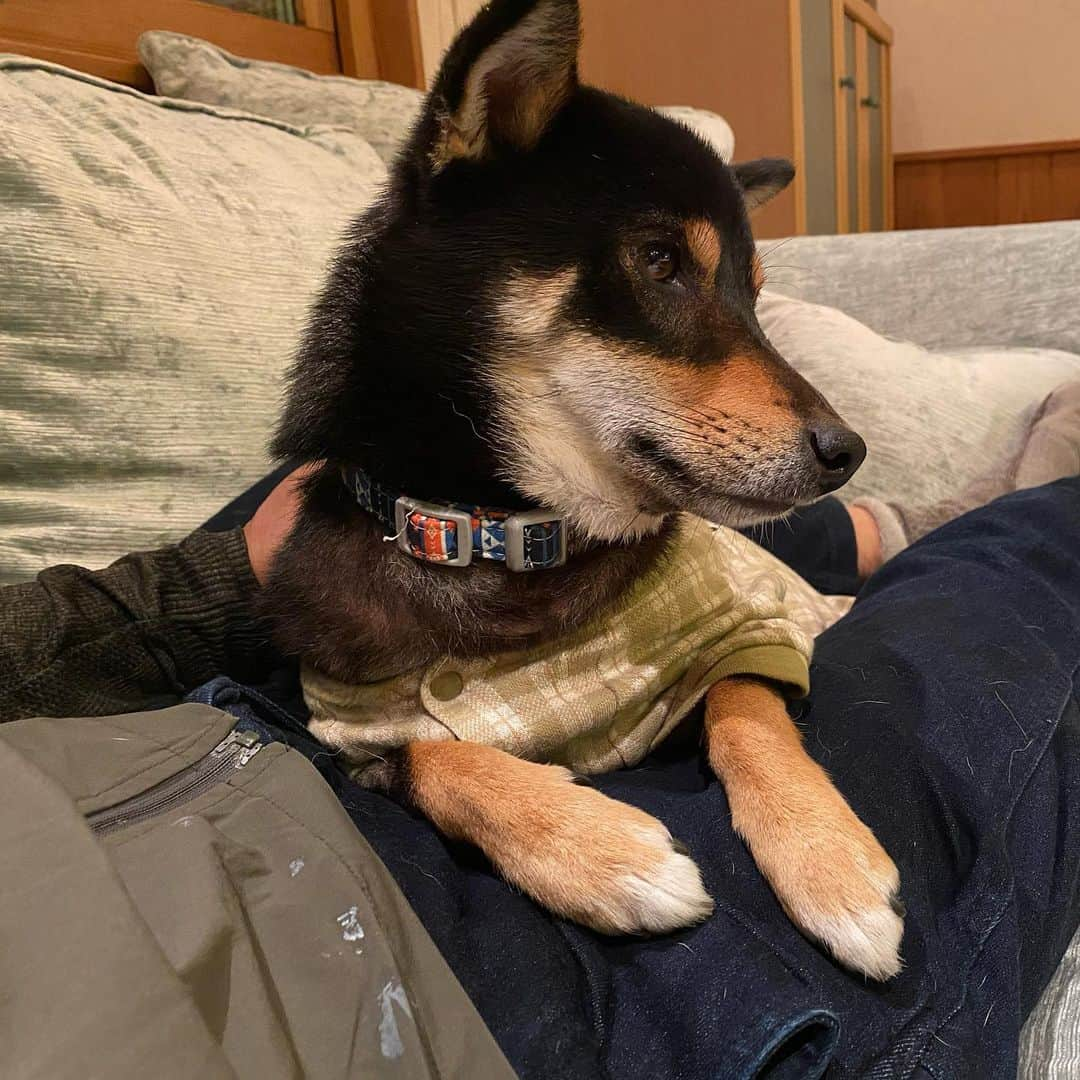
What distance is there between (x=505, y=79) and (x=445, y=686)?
0.53 meters

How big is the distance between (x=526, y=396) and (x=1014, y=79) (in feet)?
17.8

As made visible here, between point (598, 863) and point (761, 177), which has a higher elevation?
point (761, 177)

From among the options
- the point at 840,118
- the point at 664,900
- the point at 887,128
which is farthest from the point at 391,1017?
the point at 887,128

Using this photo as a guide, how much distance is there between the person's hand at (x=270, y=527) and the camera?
97cm

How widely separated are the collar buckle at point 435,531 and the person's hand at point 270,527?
214mm

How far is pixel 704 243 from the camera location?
804 mm

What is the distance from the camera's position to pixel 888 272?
2.01 meters

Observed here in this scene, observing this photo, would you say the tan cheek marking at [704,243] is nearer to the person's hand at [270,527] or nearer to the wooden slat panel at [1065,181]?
the person's hand at [270,527]

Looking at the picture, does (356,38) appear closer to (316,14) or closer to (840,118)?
(316,14)

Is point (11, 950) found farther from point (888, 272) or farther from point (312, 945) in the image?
point (888, 272)

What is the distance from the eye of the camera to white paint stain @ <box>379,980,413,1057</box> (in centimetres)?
42

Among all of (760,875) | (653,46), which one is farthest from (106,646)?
(653,46)

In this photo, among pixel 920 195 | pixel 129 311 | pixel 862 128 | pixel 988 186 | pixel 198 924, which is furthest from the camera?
pixel 920 195

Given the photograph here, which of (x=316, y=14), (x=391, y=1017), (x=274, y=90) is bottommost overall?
(x=391, y=1017)
